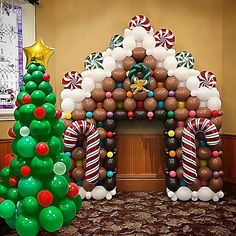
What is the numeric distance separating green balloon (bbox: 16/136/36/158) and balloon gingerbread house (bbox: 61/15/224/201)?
58.1 inches

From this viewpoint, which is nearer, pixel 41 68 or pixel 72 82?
pixel 41 68

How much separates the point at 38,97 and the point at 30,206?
2.77ft

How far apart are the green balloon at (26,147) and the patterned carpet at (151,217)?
84cm

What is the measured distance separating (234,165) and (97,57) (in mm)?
2355

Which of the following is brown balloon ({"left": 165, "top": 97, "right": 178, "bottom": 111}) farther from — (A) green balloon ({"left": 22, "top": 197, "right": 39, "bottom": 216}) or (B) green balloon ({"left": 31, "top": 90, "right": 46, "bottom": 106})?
(A) green balloon ({"left": 22, "top": 197, "right": 39, "bottom": 216})

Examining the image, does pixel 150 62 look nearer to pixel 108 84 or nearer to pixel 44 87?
pixel 108 84

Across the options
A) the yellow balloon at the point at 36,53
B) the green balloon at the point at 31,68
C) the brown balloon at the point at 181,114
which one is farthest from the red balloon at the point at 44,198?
the brown balloon at the point at 181,114

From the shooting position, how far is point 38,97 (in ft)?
8.66

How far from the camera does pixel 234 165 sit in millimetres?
4504

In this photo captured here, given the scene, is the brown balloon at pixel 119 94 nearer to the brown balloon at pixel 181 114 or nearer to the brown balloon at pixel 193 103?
the brown balloon at pixel 181 114

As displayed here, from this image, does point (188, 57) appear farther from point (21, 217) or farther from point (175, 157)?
point (21, 217)

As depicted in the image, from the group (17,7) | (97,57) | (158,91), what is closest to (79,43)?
(97,57)

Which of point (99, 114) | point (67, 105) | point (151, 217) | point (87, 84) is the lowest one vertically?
point (151, 217)

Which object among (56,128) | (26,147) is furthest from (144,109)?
(26,147)
